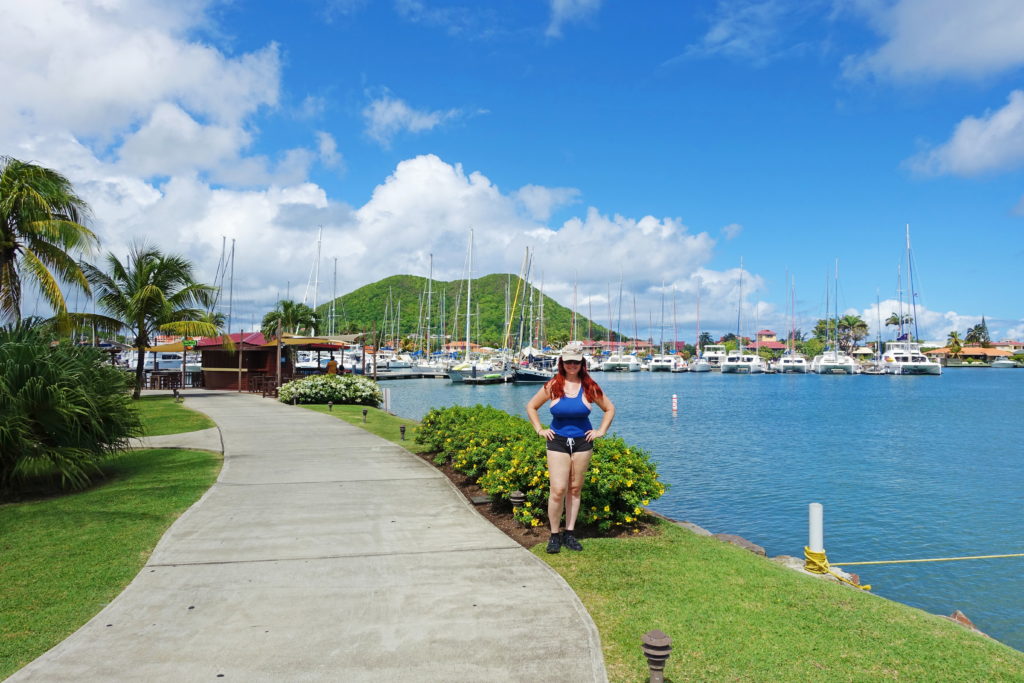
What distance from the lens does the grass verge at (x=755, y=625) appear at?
14.9 feet

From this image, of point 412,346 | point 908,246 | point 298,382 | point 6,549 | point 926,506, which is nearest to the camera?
point 6,549

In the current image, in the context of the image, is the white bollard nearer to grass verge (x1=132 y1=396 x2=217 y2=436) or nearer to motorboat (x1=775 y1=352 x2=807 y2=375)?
grass verge (x1=132 y1=396 x2=217 y2=436)

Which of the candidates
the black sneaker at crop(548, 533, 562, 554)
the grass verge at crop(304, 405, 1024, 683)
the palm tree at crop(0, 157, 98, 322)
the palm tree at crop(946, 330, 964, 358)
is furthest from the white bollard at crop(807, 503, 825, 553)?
the palm tree at crop(946, 330, 964, 358)

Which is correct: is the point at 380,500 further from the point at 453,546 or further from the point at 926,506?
the point at 926,506

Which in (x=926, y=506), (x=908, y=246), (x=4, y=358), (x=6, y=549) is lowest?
(x=926, y=506)

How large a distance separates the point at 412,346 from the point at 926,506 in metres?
122

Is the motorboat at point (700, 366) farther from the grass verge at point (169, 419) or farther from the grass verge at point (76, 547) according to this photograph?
the grass verge at point (76, 547)

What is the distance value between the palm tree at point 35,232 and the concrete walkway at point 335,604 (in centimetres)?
922

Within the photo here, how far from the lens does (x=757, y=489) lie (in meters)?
16.2

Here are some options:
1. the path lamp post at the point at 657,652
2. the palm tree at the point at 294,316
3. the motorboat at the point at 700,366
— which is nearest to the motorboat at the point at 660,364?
the motorboat at the point at 700,366

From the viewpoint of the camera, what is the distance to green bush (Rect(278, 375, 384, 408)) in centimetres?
2838

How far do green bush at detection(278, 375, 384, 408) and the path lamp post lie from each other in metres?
25.5

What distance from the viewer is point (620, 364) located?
112 meters

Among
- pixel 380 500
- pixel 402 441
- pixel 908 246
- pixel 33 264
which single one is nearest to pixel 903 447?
pixel 402 441
